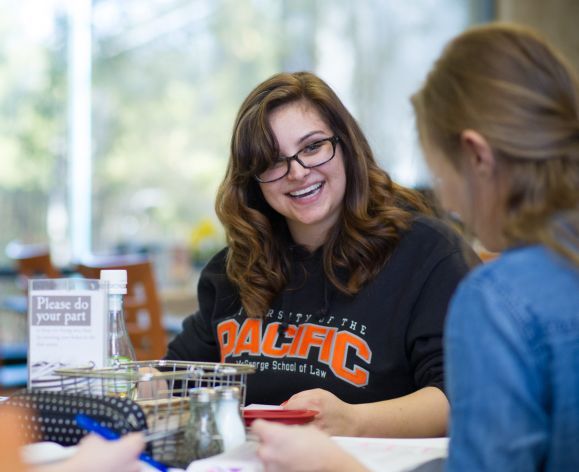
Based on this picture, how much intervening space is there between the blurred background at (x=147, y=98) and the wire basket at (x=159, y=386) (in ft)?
12.0

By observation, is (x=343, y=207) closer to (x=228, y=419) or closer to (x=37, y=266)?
(x=228, y=419)

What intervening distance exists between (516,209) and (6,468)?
0.61 meters

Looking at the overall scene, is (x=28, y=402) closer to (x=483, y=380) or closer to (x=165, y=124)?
(x=483, y=380)

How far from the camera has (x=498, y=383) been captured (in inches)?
34.8

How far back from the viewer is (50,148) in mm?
5445

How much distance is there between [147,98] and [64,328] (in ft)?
14.7

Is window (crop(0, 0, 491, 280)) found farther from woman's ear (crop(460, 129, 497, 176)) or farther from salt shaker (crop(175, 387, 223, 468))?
woman's ear (crop(460, 129, 497, 176))

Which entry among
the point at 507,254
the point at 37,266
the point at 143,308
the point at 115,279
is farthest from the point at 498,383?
the point at 37,266

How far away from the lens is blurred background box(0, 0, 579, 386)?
17.5 ft

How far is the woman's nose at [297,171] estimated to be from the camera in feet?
5.74

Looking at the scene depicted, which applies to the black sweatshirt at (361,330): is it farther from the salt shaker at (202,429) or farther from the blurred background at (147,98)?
the blurred background at (147,98)

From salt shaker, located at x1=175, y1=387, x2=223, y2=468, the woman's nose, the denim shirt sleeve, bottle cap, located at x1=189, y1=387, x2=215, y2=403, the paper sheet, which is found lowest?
the paper sheet

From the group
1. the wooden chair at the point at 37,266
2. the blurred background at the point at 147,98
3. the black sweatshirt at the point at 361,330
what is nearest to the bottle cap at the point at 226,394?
the black sweatshirt at the point at 361,330

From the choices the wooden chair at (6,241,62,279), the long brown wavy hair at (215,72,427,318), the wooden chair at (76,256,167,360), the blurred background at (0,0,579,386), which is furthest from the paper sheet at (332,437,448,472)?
the blurred background at (0,0,579,386)
